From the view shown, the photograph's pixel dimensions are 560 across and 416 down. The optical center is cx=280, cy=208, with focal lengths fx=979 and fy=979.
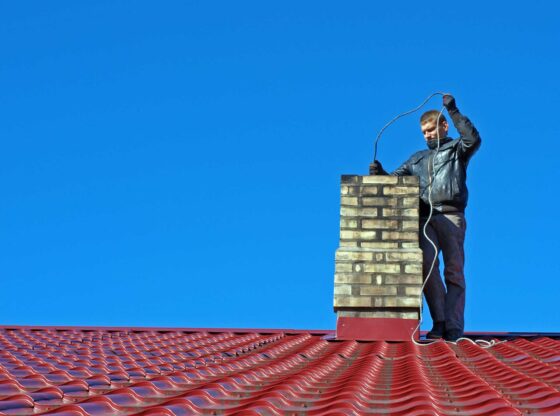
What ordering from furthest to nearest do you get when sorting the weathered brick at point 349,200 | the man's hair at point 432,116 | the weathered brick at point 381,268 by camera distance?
the man's hair at point 432,116
the weathered brick at point 349,200
the weathered brick at point 381,268

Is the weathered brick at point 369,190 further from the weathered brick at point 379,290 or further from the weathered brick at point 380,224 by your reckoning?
the weathered brick at point 379,290

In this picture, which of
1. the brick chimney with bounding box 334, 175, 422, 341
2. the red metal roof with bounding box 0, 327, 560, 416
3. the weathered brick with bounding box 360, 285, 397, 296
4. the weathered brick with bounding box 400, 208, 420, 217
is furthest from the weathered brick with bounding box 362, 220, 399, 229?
the red metal roof with bounding box 0, 327, 560, 416

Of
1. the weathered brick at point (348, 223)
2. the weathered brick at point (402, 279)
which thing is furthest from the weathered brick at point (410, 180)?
the weathered brick at point (402, 279)

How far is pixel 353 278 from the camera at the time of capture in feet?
29.2

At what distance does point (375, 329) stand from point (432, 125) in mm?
2072

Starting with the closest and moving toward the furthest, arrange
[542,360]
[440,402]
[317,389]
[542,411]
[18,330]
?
1. [542,411]
2. [440,402]
3. [317,389]
4. [542,360]
5. [18,330]

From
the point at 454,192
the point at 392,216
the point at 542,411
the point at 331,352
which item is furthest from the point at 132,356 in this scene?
the point at 542,411

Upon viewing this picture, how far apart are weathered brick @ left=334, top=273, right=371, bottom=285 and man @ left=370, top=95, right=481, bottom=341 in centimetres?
58

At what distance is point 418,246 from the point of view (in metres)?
8.92

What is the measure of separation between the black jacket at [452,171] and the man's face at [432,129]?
14 centimetres

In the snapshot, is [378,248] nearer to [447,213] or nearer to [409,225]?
[409,225]

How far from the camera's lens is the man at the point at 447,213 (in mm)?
9039

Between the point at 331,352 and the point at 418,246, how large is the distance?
1547 millimetres

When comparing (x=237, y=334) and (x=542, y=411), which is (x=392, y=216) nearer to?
(x=237, y=334)
